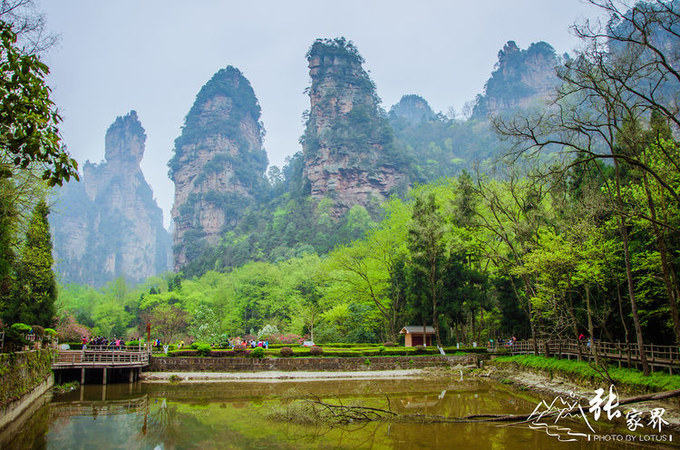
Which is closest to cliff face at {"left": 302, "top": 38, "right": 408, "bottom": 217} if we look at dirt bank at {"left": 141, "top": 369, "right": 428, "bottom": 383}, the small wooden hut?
the small wooden hut

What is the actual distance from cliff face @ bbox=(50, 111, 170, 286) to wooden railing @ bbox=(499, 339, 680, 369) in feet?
526

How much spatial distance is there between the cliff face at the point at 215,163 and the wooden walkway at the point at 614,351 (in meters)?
86.9

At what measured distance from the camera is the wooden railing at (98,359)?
23367mm

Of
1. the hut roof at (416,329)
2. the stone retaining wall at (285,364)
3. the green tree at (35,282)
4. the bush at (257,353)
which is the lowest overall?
the stone retaining wall at (285,364)

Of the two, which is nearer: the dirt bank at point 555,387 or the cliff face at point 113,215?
the dirt bank at point 555,387

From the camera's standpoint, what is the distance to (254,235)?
8838 cm

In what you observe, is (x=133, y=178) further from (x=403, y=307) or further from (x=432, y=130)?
(x=403, y=307)

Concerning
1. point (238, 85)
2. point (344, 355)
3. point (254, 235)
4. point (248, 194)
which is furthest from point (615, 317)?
point (238, 85)

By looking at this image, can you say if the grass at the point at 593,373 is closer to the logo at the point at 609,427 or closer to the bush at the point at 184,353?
the logo at the point at 609,427

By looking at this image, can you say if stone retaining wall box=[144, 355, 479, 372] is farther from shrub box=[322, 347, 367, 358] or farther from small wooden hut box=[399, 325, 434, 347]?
small wooden hut box=[399, 325, 434, 347]

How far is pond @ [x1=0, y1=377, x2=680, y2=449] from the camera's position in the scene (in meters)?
11.2

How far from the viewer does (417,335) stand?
106 ft

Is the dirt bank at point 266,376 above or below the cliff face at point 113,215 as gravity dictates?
below

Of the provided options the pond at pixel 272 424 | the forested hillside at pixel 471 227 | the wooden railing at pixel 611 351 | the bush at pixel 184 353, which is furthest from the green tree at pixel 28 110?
the bush at pixel 184 353
